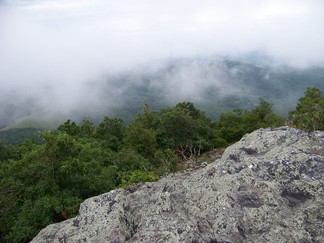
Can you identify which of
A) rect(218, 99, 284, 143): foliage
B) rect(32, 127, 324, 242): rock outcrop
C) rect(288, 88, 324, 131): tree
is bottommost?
rect(218, 99, 284, 143): foliage

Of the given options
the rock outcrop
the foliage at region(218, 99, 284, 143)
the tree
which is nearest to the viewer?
the rock outcrop

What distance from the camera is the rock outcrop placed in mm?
7355

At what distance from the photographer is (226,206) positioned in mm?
7973

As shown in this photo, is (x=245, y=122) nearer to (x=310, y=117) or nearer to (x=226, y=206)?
(x=310, y=117)

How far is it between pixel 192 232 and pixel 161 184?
277 cm

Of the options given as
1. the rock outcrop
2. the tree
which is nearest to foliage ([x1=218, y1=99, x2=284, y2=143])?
the tree

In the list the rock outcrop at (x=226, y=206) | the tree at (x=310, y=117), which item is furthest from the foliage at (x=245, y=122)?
the rock outcrop at (x=226, y=206)

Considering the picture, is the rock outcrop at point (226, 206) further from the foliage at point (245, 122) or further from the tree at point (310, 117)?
the foliage at point (245, 122)

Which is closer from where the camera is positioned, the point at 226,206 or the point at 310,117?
the point at 226,206

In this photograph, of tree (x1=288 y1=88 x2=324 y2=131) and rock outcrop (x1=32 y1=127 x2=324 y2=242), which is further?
tree (x1=288 y1=88 x2=324 y2=131)

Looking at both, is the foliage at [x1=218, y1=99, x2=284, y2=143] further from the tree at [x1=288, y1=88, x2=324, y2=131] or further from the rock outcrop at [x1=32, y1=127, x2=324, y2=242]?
the rock outcrop at [x1=32, y1=127, x2=324, y2=242]

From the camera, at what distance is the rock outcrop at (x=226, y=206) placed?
736cm

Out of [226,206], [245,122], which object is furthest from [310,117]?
[226,206]

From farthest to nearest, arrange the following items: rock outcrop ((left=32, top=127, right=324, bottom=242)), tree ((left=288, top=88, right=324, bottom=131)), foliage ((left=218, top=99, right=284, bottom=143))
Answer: foliage ((left=218, top=99, right=284, bottom=143)), tree ((left=288, top=88, right=324, bottom=131)), rock outcrop ((left=32, top=127, right=324, bottom=242))
